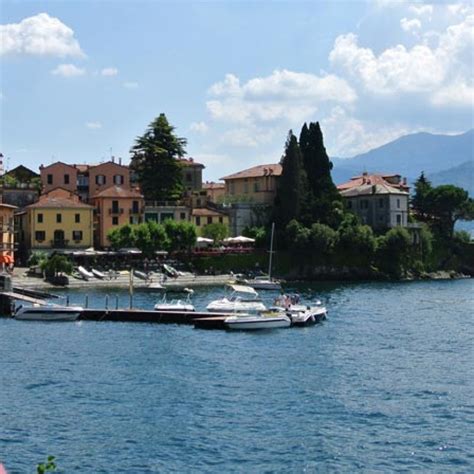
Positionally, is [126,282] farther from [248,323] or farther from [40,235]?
[248,323]

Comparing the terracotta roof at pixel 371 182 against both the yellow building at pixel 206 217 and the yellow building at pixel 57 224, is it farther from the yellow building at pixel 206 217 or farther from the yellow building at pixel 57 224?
the yellow building at pixel 57 224

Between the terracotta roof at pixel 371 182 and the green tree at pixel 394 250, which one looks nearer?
the green tree at pixel 394 250

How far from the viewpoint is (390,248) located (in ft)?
389

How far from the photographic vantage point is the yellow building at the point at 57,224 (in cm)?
10962

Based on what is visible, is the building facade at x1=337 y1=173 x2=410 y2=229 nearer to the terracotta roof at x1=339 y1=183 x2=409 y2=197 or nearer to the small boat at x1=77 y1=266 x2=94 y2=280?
the terracotta roof at x1=339 y1=183 x2=409 y2=197

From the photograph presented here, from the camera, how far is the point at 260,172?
130 meters

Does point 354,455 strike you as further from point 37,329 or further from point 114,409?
point 37,329

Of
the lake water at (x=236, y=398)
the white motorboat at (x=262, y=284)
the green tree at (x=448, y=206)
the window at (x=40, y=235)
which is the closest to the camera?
the lake water at (x=236, y=398)

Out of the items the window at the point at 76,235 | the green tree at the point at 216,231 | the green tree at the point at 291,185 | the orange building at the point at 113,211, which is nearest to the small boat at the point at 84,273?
the window at the point at 76,235

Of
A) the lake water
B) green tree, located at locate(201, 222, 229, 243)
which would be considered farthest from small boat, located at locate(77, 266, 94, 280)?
the lake water

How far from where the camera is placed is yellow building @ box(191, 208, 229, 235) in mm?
121938

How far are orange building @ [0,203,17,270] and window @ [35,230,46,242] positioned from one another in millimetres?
12014

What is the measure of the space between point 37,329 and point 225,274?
170 feet

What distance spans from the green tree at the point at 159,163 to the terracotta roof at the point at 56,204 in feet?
41.5
